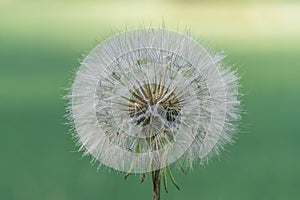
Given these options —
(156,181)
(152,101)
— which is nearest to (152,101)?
(152,101)

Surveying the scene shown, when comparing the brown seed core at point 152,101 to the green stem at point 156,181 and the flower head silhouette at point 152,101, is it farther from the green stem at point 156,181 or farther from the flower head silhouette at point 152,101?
the green stem at point 156,181

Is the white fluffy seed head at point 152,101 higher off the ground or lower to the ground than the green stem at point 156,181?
higher

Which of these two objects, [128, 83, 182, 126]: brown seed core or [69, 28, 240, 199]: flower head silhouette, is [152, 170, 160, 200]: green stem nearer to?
[69, 28, 240, 199]: flower head silhouette

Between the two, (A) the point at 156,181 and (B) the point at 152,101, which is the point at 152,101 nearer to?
(B) the point at 152,101

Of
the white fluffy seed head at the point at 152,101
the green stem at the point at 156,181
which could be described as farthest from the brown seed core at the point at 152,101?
the green stem at the point at 156,181

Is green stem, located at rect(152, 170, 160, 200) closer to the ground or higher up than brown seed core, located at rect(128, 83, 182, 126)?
closer to the ground

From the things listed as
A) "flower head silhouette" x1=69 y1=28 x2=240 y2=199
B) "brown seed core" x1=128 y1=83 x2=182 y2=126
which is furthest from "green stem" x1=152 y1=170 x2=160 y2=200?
"brown seed core" x1=128 y1=83 x2=182 y2=126
